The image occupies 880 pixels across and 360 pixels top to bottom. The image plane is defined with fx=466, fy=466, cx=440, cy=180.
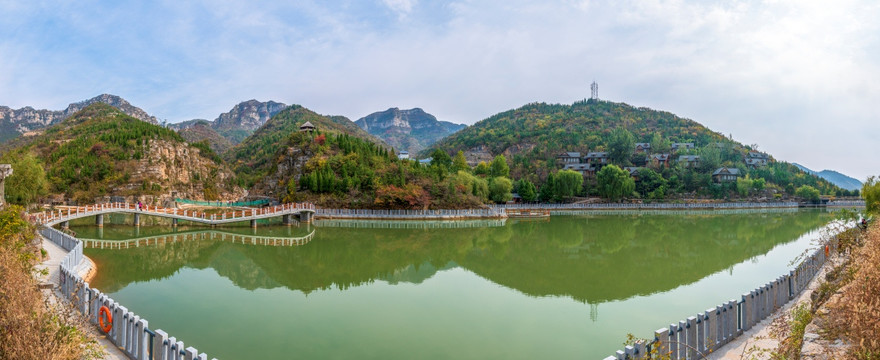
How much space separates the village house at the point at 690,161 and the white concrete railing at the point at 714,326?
65.4 meters

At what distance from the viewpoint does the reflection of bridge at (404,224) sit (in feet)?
113

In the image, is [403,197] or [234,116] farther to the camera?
[234,116]

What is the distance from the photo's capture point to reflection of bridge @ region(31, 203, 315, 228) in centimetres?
2675

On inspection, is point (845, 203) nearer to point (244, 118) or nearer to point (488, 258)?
point (488, 258)

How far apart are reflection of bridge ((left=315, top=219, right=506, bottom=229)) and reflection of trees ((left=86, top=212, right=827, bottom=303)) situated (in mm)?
2436

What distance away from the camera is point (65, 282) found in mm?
9766

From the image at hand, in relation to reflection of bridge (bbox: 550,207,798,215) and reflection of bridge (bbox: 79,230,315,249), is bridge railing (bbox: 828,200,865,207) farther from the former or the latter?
reflection of bridge (bbox: 79,230,315,249)

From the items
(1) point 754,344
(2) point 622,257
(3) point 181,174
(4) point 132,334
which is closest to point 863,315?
(1) point 754,344

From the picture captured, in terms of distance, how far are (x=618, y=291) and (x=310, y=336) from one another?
29.1 ft

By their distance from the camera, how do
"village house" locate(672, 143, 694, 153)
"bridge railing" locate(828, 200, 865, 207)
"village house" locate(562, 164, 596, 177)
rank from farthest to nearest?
"village house" locate(672, 143, 694, 153)
"village house" locate(562, 164, 596, 177)
"bridge railing" locate(828, 200, 865, 207)

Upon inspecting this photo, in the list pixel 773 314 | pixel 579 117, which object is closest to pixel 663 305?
pixel 773 314

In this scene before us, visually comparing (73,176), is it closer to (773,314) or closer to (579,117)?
(773,314)

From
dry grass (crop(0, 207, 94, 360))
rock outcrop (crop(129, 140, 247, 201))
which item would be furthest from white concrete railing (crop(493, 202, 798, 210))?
dry grass (crop(0, 207, 94, 360))

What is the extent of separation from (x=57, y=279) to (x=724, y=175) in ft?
235
